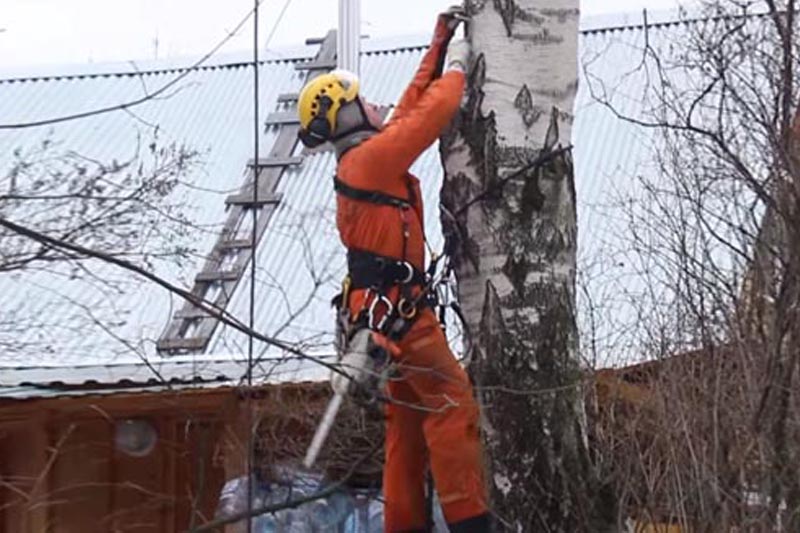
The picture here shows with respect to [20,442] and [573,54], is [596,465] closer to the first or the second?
[573,54]

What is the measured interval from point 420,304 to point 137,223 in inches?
78.1

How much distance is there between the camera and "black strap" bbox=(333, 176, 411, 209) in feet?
23.1

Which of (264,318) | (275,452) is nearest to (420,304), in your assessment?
(275,452)

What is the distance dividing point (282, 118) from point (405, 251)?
764cm

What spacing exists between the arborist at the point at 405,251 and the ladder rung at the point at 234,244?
13.1ft

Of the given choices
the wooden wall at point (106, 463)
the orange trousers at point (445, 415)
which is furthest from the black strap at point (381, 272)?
the wooden wall at point (106, 463)

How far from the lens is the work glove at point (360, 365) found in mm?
6391

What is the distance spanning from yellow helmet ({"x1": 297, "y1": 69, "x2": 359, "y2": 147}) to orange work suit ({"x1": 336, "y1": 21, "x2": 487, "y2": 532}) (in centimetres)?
14

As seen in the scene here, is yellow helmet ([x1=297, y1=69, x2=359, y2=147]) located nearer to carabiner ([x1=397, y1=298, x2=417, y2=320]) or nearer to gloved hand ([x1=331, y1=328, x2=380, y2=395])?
carabiner ([x1=397, y1=298, x2=417, y2=320])

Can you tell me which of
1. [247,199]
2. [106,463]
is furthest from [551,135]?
[247,199]

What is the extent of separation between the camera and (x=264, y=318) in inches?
472

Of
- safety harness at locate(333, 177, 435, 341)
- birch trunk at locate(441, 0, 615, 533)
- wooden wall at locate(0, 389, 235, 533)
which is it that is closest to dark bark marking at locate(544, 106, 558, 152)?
birch trunk at locate(441, 0, 615, 533)

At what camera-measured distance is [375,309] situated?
6918mm

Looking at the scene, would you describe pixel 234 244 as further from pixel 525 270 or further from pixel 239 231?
pixel 525 270
